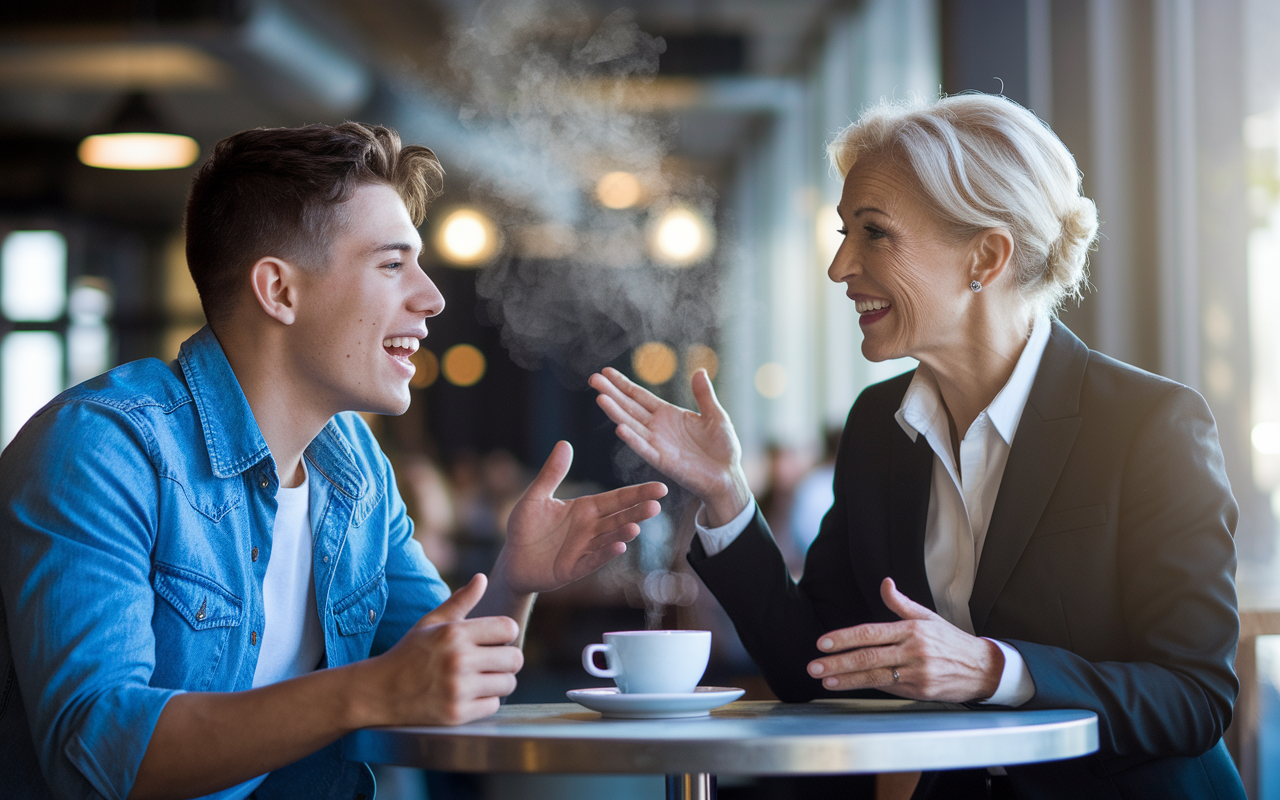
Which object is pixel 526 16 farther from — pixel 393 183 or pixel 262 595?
pixel 262 595

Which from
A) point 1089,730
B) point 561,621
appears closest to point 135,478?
point 1089,730

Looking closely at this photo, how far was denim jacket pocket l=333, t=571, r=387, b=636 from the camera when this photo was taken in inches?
54.8

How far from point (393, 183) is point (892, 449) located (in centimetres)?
79

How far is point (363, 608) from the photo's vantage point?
4.69ft

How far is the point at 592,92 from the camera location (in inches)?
272

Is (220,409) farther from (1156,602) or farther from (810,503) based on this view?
(810,503)

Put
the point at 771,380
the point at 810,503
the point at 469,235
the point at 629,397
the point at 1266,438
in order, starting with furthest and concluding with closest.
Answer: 1. the point at 469,235
2. the point at 771,380
3. the point at 810,503
4. the point at 1266,438
5. the point at 629,397

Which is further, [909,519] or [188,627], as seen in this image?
[909,519]

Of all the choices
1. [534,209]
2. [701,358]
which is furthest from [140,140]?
[701,358]

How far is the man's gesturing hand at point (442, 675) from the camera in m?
0.95

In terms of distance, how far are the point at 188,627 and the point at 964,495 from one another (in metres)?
0.97

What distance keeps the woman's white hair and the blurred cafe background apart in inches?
101

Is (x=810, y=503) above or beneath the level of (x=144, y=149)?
beneath

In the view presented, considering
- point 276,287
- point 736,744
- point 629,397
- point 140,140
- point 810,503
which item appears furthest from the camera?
point 140,140
